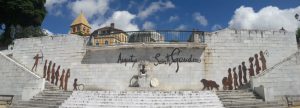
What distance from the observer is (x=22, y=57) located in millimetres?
19094

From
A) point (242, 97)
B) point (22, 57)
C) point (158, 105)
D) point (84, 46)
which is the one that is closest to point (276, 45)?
point (242, 97)

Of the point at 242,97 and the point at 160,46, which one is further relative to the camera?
the point at 160,46

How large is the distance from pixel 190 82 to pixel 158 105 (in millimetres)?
4757

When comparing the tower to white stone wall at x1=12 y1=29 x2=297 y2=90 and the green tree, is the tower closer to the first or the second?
the green tree

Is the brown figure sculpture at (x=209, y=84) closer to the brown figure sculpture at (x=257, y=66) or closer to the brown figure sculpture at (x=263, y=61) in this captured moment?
the brown figure sculpture at (x=257, y=66)

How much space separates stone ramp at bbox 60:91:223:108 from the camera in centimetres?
1230

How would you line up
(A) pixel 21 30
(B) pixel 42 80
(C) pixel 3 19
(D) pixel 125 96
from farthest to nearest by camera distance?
1. (A) pixel 21 30
2. (C) pixel 3 19
3. (B) pixel 42 80
4. (D) pixel 125 96

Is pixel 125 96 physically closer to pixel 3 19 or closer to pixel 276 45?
pixel 276 45

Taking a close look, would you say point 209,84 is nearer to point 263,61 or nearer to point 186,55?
point 186,55

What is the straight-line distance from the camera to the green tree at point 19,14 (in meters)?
27.1

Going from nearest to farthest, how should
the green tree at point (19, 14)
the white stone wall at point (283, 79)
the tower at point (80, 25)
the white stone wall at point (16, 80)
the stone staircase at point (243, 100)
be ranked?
the stone staircase at point (243, 100), the white stone wall at point (283, 79), the white stone wall at point (16, 80), the green tree at point (19, 14), the tower at point (80, 25)

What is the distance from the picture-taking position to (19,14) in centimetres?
2798

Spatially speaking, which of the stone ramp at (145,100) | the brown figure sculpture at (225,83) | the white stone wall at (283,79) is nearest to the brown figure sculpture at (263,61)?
the white stone wall at (283,79)

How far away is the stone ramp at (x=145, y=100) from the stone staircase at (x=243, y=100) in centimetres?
39
